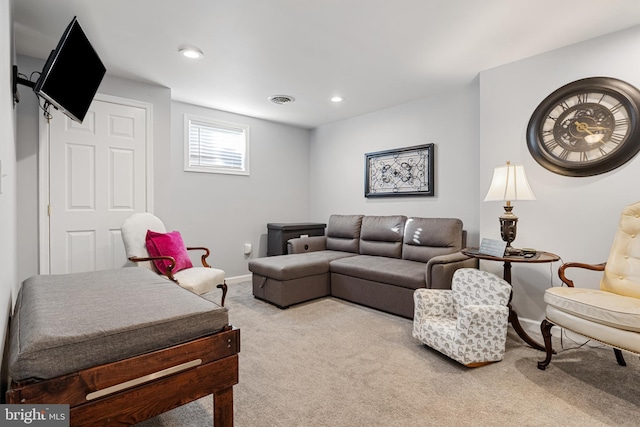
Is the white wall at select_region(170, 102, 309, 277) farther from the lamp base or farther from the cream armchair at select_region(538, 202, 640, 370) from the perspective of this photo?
the cream armchair at select_region(538, 202, 640, 370)

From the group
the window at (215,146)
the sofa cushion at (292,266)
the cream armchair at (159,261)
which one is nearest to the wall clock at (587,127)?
the sofa cushion at (292,266)

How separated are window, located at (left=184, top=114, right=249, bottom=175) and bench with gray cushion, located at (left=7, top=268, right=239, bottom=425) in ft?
9.38

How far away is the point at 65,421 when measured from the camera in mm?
1021

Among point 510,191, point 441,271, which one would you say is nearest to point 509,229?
point 510,191

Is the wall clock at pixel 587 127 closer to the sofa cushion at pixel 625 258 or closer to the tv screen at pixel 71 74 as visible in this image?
the sofa cushion at pixel 625 258

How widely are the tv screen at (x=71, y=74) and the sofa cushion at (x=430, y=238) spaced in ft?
11.1

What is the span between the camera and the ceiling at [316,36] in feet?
6.94

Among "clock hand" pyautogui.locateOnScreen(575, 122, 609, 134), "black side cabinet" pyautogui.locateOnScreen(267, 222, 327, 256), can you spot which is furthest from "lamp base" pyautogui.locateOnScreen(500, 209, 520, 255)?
"black side cabinet" pyautogui.locateOnScreen(267, 222, 327, 256)

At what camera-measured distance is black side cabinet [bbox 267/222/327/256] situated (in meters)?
4.53

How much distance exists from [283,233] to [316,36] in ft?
8.87

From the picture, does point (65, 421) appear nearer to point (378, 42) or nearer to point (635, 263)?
point (378, 42)

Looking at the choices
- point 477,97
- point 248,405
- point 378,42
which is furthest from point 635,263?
point 248,405

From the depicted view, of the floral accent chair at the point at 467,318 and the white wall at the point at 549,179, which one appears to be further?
the white wall at the point at 549,179

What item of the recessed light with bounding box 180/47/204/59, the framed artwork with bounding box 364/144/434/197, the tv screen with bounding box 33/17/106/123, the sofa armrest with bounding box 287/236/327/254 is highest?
the recessed light with bounding box 180/47/204/59
